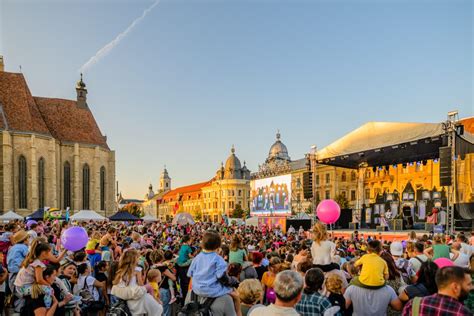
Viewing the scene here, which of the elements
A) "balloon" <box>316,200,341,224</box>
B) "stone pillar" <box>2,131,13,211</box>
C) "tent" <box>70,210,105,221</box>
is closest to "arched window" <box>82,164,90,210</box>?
"stone pillar" <box>2,131,13,211</box>

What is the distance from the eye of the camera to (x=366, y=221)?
101 ft

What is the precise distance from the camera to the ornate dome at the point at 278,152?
76.1m

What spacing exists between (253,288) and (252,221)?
34.0 metres

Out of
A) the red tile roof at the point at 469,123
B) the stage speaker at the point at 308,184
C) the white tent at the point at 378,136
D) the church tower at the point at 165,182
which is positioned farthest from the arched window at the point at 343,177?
the church tower at the point at 165,182

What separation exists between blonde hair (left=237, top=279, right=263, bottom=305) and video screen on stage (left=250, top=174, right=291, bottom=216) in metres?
40.6

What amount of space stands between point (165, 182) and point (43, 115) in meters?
96.8

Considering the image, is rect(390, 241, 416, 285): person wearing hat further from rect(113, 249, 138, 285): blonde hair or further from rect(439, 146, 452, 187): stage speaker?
rect(439, 146, 452, 187): stage speaker

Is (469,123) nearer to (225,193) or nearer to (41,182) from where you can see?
(41,182)

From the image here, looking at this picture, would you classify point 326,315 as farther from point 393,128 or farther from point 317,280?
point 393,128

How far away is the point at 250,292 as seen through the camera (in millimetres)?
3623

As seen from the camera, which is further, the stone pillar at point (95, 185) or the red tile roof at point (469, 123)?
the stone pillar at point (95, 185)

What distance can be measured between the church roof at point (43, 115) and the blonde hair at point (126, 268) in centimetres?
4259

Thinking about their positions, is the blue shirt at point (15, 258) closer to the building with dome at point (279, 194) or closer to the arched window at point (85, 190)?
the building with dome at point (279, 194)

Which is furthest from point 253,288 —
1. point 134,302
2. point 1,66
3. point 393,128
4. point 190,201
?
point 190,201
